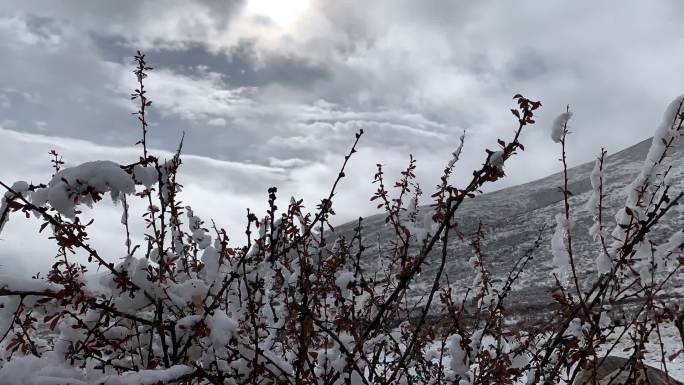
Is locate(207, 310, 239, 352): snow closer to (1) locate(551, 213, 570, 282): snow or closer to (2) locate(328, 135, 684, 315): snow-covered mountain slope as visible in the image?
(1) locate(551, 213, 570, 282): snow

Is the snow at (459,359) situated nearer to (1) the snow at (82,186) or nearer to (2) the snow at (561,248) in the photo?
(2) the snow at (561,248)

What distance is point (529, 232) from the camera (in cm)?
3216

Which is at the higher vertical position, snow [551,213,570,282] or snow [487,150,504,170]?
snow [487,150,504,170]

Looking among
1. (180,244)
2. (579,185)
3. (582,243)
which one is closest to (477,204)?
(579,185)

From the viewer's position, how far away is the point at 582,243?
2728cm

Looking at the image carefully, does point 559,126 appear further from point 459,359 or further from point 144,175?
point 144,175

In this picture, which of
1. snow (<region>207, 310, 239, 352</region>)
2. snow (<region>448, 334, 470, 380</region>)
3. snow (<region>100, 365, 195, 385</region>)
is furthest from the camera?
snow (<region>448, 334, 470, 380</region>)

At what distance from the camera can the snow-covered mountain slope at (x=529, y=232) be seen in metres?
22.1

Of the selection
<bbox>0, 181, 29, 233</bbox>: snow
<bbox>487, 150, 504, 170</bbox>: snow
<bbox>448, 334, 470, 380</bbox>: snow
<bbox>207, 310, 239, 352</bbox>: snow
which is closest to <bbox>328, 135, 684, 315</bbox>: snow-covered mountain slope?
<bbox>448, 334, 470, 380</bbox>: snow

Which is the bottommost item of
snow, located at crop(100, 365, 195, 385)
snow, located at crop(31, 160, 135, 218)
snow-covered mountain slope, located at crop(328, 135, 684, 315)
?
snow-covered mountain slope, located at crop(328, 135, 684, 315)

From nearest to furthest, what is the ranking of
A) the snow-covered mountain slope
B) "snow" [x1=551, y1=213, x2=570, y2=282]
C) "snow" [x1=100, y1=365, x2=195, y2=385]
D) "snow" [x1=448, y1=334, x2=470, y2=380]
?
"snow" [x1=100, y1=365, x2=195, y2=385] < "snow" [x1=448, y1=334, x2=470, y2=380] < "snow" [x1=551, y1=213, x2=570, y2=282] < the snow-covered mountain slope

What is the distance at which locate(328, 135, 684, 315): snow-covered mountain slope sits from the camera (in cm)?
2206

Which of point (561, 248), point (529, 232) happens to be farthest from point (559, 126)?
point (529, 232)

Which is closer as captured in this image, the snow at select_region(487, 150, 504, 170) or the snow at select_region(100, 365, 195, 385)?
the snow at select_region(100, 365, 195, 385)
